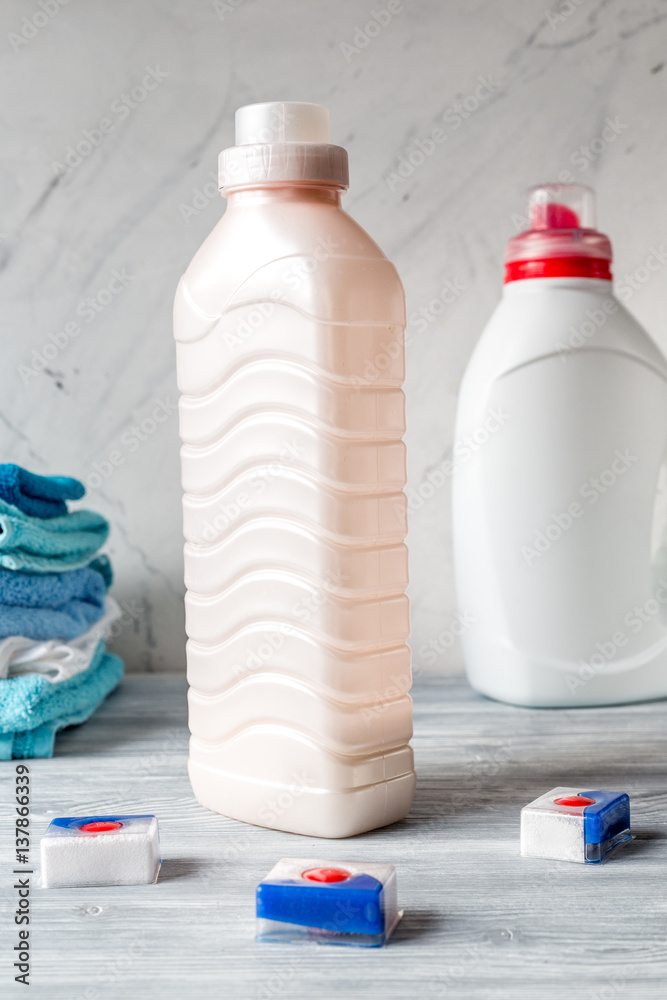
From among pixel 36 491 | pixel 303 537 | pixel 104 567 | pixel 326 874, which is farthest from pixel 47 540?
pixel 326 874

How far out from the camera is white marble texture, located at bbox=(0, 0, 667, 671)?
0.98 m

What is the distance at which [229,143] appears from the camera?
99cm

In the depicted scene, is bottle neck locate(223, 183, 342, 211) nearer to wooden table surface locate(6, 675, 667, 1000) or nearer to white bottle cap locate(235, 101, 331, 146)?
white bottle cap locate(235, 101, 331, 146)

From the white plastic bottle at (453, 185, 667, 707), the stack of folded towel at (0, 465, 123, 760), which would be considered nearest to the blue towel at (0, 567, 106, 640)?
the stack of folded towel at (0, 465, 123, 760)

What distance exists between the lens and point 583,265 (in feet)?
2.90

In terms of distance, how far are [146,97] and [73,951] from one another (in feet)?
2.70

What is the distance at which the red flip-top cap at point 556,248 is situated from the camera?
0.88 meters

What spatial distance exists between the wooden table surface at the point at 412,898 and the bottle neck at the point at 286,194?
0.39m

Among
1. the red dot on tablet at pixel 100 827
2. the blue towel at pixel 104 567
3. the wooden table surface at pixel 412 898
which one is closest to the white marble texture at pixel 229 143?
the blue towel at pixel 104 567

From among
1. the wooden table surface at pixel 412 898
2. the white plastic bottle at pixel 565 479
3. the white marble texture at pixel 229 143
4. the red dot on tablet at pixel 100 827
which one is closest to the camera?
the wooden table surface at pixel 412 898

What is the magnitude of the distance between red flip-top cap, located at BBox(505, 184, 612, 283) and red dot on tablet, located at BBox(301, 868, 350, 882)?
596 mm

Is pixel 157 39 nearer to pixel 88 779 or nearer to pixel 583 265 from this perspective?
pixel 583 265

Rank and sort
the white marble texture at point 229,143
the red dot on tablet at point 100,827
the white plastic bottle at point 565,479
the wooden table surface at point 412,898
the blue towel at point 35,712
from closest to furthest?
the wooden table surface at point 412,898 → the red dot on tablet at point 100,827 → the blue towel at point 35,712 → the white plastic bottle at point 565,479 → the white marble texture at point 229,143

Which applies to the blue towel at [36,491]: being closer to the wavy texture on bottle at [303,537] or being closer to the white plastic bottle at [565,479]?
the wavy texture on bottle at [303,537]
